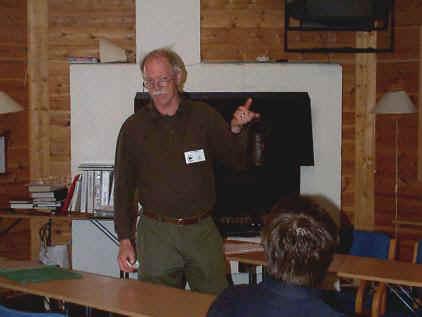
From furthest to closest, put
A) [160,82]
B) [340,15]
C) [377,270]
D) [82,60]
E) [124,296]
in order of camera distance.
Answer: [82,60]
[340,15]
[377,270]
[160,82]
[124,296]

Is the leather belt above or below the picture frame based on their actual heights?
below

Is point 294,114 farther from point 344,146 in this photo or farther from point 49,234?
point 49,234

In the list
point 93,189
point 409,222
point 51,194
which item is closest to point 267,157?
point 409,222

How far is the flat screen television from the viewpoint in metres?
5.90

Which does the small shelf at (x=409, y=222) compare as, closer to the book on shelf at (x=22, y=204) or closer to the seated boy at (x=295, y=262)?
the book on shelf at (x=22, y=204)

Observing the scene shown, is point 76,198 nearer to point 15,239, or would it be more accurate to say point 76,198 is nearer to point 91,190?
point 91,190

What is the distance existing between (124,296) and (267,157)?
122 inches

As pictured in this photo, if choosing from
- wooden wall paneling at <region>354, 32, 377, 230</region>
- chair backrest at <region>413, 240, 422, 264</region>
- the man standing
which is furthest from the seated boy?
wooden wall paneling at <region>354, 32, 377, 230</region>

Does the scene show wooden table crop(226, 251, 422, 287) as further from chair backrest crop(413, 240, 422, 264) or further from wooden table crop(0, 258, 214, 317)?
wooden table crop(0, 258, 214, 317)

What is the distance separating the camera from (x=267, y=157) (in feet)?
19.4

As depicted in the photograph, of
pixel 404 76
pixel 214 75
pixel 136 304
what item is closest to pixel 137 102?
pixel 214 75

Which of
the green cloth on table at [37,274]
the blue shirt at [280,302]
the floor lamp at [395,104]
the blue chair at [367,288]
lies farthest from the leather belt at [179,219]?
the floor lamp at [395,104]

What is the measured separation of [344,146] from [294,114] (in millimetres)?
635

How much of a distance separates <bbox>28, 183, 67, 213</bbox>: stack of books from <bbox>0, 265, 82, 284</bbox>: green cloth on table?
235cm
